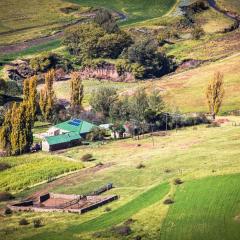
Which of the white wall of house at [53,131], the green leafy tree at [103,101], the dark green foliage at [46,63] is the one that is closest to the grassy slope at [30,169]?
the white wall of house at [53,131]

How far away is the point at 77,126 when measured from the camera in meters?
108

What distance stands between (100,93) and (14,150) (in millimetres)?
25420

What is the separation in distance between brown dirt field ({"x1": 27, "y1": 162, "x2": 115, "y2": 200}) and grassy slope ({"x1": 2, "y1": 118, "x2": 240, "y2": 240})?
0.53m

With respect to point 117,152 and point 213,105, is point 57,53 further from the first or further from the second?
point 117,152

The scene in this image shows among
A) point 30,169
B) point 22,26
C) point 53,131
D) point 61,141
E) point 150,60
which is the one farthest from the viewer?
point 22,26

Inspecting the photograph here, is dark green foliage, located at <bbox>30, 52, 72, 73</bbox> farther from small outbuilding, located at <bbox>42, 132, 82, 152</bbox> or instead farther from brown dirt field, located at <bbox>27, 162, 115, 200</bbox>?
brown dirt field, located at <bbox>27, 162, 115, 200</bbox>

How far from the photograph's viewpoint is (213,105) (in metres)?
112

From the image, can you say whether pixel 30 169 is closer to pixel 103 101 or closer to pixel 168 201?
pixel 168 201

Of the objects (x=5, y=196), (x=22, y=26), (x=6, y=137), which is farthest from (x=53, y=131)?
(x=22, y=26)

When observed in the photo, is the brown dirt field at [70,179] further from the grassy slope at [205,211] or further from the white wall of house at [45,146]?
the white wall of house at [45,146]

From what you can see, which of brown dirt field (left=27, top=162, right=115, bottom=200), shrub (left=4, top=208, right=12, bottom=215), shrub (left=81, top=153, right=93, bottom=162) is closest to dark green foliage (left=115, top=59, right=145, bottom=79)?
shrub (left=81, top=153, right=93, bottom=162)

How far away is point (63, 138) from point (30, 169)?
15503mm

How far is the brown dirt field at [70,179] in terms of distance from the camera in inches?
3076

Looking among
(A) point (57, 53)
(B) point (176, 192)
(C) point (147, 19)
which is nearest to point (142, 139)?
(B) point (176, 192)
